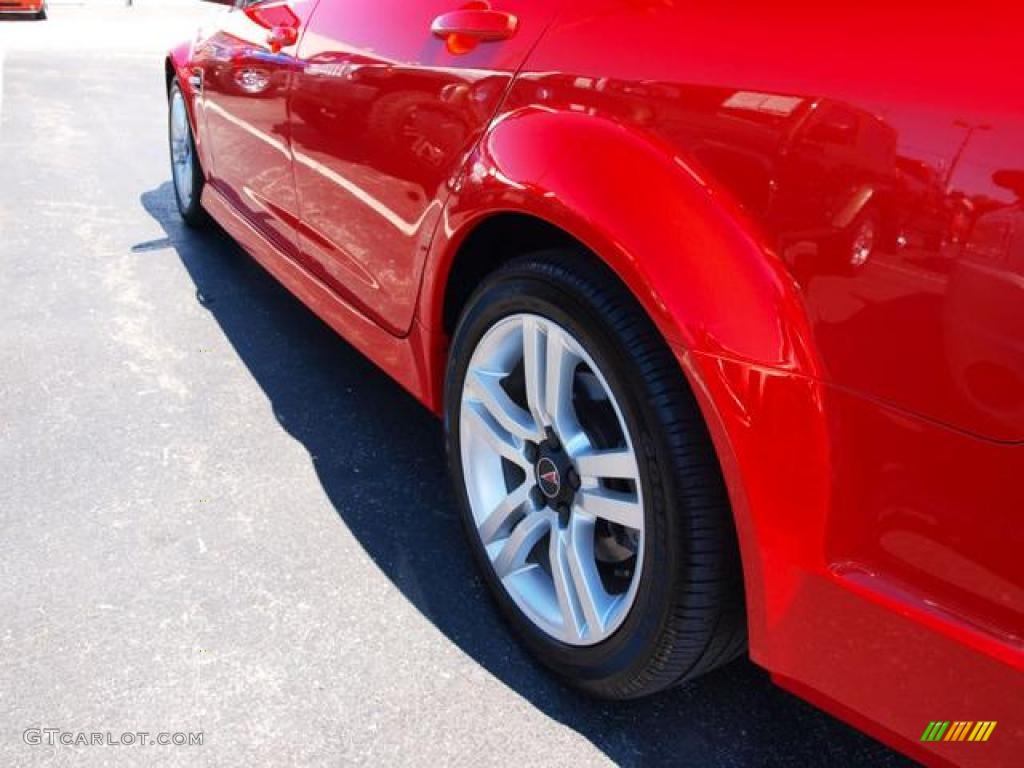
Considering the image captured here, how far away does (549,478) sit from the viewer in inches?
80.8

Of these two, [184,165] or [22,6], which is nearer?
[184,165]

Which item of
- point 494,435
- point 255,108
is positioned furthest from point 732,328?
point 255,108

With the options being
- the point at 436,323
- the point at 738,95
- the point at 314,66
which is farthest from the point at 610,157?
the point at 314,66

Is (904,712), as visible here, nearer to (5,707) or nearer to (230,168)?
(5,707)

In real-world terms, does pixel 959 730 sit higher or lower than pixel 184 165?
higher

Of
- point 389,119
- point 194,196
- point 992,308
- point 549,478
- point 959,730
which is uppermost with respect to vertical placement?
point 992,308

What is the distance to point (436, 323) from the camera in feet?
7.72

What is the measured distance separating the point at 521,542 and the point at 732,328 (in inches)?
32.5

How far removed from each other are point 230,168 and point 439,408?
1.89m

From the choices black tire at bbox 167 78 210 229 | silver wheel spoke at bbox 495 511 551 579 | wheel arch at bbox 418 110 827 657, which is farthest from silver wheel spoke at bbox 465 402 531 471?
black tire at bbox 167 78 210 229

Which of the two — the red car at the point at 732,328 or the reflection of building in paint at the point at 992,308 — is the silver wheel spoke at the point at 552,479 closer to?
the red car at the point at 732,328

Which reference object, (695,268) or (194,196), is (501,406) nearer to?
(695,268)

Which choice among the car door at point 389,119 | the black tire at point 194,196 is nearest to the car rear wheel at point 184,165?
the black tire at point 194,196

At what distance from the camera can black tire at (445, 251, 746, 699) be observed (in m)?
1.64
